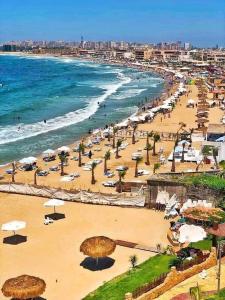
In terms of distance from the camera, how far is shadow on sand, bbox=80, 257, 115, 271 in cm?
2102

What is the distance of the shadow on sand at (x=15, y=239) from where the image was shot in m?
23.7

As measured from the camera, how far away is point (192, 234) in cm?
2148

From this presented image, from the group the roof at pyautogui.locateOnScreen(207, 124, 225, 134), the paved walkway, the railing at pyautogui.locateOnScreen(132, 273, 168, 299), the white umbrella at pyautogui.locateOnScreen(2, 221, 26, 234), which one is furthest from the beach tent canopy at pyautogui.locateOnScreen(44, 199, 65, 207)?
the roof at pyautogui.locateOnScreen(207, 124, 225, 134)

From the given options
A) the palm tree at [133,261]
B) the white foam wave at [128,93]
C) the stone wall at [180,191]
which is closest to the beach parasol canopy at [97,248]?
the palm tree at [133,261]

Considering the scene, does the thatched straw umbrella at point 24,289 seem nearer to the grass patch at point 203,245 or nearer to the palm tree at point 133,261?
the palm tree at point 133,261

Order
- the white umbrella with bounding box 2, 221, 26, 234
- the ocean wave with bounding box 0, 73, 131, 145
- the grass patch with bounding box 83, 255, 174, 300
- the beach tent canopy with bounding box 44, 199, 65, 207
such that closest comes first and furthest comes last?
the grass patch with bounding box 83, 255, 174, 300, the white umbrella with bounding box 2, 221, 26, 234, the beach tent canopy with bounding box 44, 199, 65, 207, the ocean wave with bounding box 0, 73, 131, 145

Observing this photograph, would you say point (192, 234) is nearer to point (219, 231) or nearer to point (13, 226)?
point (219, 231)

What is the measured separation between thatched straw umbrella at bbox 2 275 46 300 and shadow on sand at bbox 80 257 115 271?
133 inches

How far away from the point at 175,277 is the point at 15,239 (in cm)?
902

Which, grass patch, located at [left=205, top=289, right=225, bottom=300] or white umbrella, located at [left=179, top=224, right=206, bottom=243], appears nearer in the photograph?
grass patch, located at [left=205, top=289, right=225, bottom=300]

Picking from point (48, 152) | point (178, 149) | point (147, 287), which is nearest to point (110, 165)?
point (178, 149)

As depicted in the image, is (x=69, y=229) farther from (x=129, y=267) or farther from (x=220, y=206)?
(x=220, y=206)

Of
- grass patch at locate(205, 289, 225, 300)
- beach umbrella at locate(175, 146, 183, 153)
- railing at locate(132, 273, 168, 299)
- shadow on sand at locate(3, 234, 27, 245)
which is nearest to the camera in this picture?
grass patch at locate(205, 289, 225, 300)

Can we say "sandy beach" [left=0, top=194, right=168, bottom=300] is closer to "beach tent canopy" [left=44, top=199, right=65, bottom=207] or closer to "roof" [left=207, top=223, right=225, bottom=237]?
"beach tent canopy" [left=44, top=199, right=65, bottom=207]
